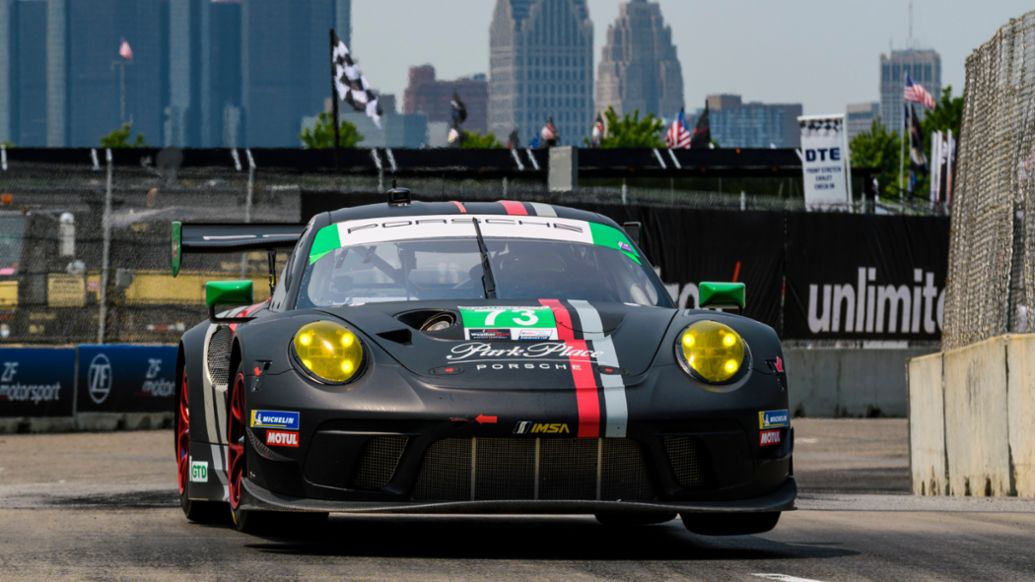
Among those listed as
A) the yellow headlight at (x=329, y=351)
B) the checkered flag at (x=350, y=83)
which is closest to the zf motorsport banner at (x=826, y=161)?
the checkered flag at (x=350, y=83)

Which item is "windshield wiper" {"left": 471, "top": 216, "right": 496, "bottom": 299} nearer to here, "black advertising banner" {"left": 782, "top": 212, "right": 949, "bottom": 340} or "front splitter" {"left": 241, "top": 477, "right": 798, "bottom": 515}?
"front splitter" {"left": 241, "top": 477, "right": 798, "bottom": 515}

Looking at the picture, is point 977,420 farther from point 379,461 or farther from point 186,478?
point 379,461

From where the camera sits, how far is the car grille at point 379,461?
610 centimetres

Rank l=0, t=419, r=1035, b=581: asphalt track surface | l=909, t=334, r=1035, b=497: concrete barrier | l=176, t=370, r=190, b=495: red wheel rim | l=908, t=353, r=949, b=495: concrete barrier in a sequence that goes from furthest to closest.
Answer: l=908, t=353, r=949, b=495: concrete barrier < l=909, t=334, r=1035, b=497: concrete barrier < l=176, t=370, r=190, b=495: red wheel rim < l=0, t=419, r=1035, b=581: asphalt track surface

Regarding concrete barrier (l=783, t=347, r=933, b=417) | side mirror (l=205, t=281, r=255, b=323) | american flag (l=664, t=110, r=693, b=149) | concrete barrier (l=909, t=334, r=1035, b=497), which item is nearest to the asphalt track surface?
side mirror (l=205, t=281, r=255, b=323)

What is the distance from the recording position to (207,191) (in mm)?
19938

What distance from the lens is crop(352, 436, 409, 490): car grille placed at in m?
6.10

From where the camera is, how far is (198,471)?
775 centimetres

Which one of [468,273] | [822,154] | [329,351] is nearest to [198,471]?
[468,273]

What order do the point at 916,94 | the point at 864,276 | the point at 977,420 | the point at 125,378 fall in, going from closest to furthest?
1. the point at 977,420
2. the point at 125,378
3. the point at 864,276
4. the point at 916,94

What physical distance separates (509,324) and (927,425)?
293 inches

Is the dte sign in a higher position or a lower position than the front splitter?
higher

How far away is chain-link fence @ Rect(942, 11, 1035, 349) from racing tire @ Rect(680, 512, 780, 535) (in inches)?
199

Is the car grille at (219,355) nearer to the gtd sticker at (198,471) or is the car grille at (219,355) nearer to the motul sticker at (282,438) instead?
the gtd sticker at (198,471)
